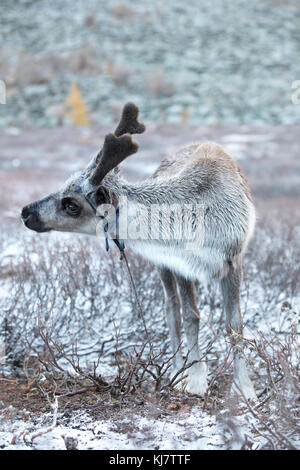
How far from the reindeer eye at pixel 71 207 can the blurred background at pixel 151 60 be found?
2054 cm

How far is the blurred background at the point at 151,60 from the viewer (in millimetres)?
26203

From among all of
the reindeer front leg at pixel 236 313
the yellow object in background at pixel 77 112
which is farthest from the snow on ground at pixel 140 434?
the yellow object in background at pixel 77 112

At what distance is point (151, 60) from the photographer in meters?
34.2

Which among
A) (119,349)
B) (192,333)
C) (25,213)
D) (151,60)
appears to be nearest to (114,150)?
(25,213)

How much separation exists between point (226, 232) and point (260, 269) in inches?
97.7

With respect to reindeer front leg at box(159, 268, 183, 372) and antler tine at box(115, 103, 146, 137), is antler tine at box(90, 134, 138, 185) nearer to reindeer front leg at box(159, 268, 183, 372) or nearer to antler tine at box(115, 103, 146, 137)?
antler tine at box(115, 103, 146, 137)

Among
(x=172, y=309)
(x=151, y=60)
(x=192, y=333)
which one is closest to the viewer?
(x=192, y=333)

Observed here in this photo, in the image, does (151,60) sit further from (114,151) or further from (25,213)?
(114,151)

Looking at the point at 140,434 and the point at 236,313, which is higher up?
the point at 236,313

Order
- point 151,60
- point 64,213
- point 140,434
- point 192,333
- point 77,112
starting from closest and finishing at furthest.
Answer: point 140,434
point 64,213
point 192,333
point 77,112
point 151,60

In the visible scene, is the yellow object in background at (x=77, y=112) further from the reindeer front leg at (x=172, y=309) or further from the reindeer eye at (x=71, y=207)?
the reindeer eye at (x=71, y=207)

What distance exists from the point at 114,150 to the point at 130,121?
649 millimetres
